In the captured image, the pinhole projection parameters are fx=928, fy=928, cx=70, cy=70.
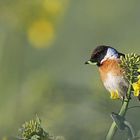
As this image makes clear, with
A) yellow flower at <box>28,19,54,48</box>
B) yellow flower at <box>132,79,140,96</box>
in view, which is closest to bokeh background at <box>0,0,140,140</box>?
yellow flower at <box>28,19,54,48</box>

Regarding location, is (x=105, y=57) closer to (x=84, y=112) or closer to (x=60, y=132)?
(x=84, y=112)

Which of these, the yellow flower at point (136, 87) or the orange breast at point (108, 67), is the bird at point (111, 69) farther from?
the yellow flower at point (136, 87)

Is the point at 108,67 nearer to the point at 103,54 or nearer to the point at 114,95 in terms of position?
the point at 103,54

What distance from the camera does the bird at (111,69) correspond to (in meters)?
3.71

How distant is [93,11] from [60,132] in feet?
12.1

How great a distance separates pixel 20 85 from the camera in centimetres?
470

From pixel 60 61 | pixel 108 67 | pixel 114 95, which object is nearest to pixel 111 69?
pixel 108 67

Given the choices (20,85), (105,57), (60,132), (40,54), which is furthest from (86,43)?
(60,132)

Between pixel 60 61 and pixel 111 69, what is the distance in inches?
99.7

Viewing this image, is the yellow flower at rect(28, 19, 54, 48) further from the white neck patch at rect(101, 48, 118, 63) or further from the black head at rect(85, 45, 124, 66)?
the white neck patch at rect(101, 48, 118, 63)

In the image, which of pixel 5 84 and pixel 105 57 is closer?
Result: pixel 105 57

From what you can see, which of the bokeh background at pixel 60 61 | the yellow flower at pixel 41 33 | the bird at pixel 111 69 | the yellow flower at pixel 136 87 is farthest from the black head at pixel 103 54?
the yellow flower at pixel 41 33

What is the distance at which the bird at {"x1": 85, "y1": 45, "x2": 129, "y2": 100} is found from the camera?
12.2 ft

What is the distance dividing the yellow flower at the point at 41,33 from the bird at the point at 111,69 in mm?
1357
